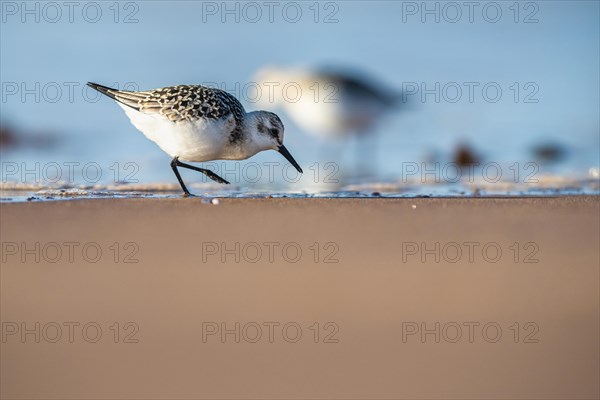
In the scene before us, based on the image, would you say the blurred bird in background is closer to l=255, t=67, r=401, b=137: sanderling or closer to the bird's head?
l=255, t=67, r=401, b=137: sanderling

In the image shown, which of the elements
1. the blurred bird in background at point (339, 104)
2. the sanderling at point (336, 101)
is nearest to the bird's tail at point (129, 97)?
the blurred bird in background at point (339, 104)

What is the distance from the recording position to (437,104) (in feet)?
43.2

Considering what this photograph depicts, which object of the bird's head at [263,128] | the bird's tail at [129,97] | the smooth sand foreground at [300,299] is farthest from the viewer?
the bird's head at [263,128]

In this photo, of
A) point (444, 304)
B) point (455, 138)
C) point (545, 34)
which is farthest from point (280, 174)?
point (545, 34)

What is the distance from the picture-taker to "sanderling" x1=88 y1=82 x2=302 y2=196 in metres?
6.65

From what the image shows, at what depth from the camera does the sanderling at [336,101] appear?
1129 cm

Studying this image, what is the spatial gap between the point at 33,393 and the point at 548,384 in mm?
2243

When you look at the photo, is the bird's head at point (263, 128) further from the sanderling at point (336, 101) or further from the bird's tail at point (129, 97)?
the sanderling at point (336, 101)

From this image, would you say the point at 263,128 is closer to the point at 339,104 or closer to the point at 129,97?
the point at 129,97

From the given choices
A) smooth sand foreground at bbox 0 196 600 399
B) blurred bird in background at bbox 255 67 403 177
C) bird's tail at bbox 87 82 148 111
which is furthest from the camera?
blurred bird in background at bbox 255 67 403 177

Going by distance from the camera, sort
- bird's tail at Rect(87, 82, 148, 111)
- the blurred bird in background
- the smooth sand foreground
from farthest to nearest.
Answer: the blurred bird in background
bird's tail at Rect(87, 82, 148, 111)
the smooth sand foreground

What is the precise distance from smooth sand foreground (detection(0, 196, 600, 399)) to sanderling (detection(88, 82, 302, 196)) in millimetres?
564

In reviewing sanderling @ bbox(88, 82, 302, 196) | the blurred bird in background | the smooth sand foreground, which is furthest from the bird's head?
the blurred bird in background

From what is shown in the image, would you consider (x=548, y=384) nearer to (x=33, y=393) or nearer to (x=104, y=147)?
(x=33, y=393)
